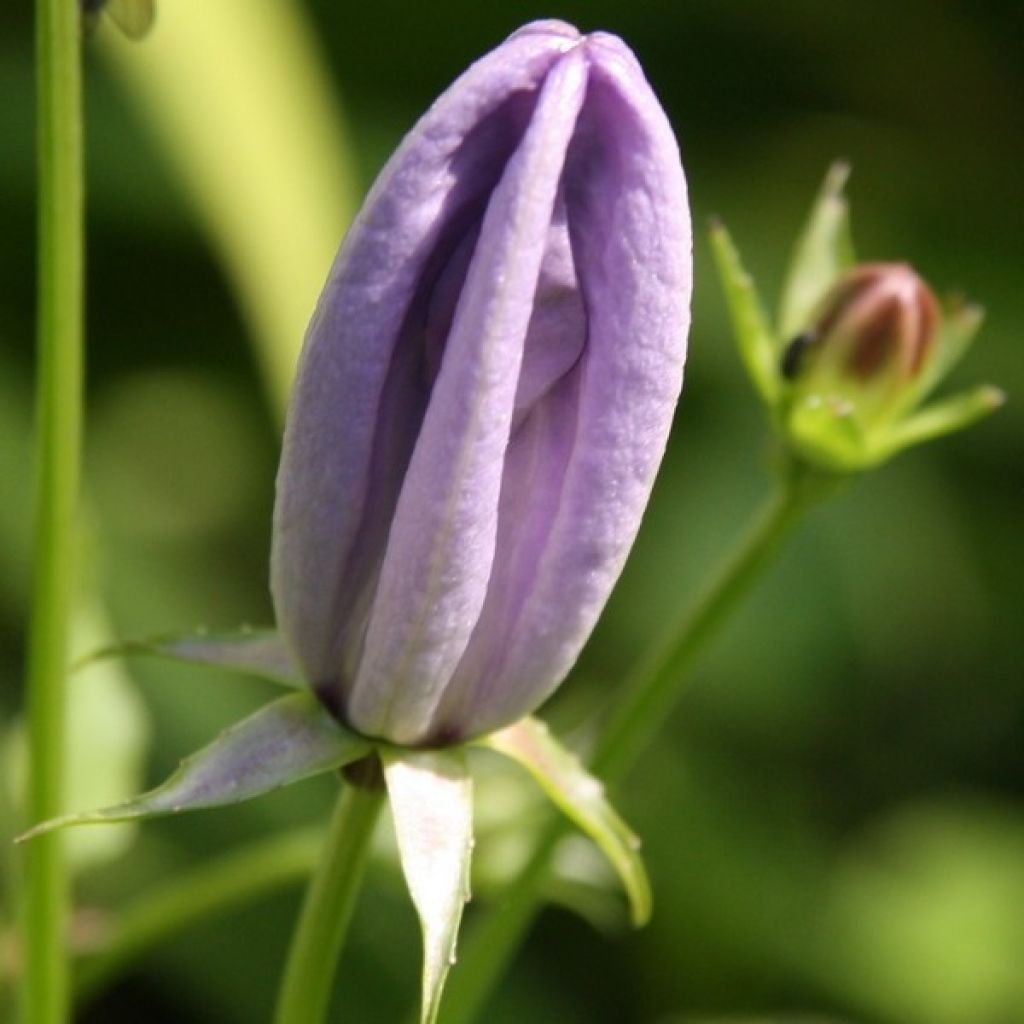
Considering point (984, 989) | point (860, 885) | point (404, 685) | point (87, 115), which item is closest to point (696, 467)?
point (860, 885)

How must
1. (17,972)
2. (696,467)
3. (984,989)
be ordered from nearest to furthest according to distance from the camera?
(17,972) → (984,989) → (696,467)

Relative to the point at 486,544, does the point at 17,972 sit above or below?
below

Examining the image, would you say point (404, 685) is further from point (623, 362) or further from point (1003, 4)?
point (1003, 4)

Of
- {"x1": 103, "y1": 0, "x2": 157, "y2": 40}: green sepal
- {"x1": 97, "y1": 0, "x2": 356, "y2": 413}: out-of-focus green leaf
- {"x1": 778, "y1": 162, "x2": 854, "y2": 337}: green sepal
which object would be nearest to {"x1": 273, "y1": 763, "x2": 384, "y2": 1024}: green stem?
{"x1": 103, "y1": 0, "x2": 157, "y2": 40}: green sepal

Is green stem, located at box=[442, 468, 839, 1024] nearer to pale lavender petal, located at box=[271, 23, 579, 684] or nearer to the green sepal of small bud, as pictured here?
the green sepal of small bud

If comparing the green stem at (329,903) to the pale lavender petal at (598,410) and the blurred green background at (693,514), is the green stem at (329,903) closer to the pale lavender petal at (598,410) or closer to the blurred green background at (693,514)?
the pale lavender petal at (598,410)

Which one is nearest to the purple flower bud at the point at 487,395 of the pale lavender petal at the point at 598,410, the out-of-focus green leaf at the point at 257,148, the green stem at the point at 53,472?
the pale lavender petal at the point at 598,410
